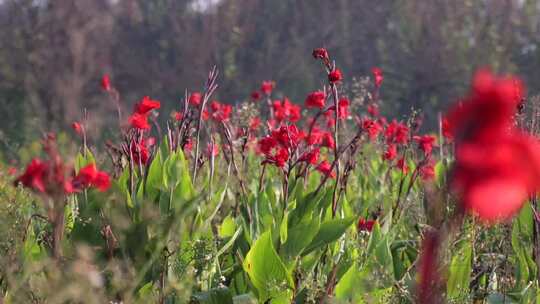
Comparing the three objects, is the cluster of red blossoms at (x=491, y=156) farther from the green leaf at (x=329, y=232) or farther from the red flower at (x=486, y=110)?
the green leaf at (x=329, y=232)

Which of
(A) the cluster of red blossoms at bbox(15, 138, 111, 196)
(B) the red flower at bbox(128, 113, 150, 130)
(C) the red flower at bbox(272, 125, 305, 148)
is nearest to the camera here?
(A) the cluster of red blossoms at bbox(15, 138, 111, 196)

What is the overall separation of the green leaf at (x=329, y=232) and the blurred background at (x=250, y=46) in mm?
11257

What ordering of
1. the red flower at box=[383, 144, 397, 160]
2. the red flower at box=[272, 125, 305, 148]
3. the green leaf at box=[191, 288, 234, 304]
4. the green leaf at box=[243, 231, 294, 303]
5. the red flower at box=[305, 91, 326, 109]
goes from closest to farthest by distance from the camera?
1. the green leaf at box=[243, 231, 294, 303]
2. the green leaf at box=[191, 288, 234, 304]
3. the red flower at box=[272, 125, 305, 148]
4. the red flower at box=[305, 91, 326, 109]
5. the red flower at box=[383, 144, 397, 160]

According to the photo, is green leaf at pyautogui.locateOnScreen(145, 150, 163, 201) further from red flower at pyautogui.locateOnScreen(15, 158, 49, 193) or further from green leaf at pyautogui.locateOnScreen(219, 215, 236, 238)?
red flower at pyautogui.locateOnScreen(15, 158, 49, 193)

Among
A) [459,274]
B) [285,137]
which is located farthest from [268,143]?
[459,274]

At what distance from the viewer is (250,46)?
1828cm

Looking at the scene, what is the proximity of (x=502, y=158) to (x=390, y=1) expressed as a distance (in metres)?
18.2

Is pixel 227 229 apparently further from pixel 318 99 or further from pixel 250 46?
pixel 250 46

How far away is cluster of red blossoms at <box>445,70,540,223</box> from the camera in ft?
2.66

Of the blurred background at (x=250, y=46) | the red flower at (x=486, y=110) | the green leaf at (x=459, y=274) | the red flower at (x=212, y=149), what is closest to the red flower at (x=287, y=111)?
the red flower at (x=212, y=149)

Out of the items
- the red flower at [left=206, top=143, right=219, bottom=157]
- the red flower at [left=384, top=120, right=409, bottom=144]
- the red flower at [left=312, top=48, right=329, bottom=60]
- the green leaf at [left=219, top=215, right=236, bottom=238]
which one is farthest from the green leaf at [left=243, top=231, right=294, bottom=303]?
the red flower at [left=384, top=120, right=409, bottom=144]

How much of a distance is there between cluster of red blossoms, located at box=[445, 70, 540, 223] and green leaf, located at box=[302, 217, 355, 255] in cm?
159

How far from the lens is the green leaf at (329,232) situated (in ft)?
8.01

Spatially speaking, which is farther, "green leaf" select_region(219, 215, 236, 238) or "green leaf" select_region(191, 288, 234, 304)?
"green leaf" select_region(219, 215, 236, 238)
